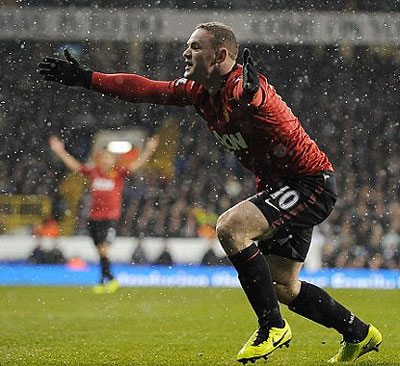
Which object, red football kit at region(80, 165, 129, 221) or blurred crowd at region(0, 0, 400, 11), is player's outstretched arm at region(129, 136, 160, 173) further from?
blurred crowd at region(0, 0, 400, 11)

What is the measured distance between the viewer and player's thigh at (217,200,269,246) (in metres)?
4.04

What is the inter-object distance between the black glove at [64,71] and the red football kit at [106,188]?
20.8 ft

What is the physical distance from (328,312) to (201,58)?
1.50 m

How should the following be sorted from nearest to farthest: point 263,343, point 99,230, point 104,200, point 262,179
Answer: point 263,343 < point 262,179 < point 99,230 < point 104,200

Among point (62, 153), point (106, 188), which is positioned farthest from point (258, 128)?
point (106, 188)

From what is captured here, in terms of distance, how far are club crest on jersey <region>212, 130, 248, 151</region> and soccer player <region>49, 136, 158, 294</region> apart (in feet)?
20.0

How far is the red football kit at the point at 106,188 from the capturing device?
11.0m

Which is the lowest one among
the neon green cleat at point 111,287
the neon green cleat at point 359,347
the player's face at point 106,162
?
the neon green cleat at point 111,287

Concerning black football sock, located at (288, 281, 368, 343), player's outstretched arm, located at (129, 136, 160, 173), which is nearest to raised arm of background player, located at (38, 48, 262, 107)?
black football sock, located at (288, 281, 368, 343)

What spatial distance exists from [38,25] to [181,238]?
6276mm

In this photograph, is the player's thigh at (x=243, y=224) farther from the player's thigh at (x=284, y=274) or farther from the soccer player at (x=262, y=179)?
the player's thigh at (x=284, y=274)

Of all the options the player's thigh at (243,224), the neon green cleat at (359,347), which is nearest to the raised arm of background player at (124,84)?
the player's thigh at (243,224)

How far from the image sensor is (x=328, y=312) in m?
4.52

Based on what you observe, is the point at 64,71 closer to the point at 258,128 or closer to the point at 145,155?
the point at 258,128
